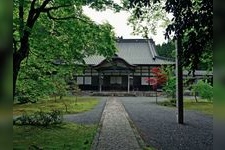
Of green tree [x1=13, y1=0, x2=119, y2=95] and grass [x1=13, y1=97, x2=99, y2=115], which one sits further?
grass [x1=13, y1=97, x2=99, y2=115]

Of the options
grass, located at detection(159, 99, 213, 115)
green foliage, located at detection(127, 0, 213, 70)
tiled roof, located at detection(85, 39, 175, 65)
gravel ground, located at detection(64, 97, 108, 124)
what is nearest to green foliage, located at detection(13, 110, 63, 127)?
gravel ground, located at detection(64, 97, 108, 124)

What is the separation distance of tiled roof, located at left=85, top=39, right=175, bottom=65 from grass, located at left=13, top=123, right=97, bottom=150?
34723 mm

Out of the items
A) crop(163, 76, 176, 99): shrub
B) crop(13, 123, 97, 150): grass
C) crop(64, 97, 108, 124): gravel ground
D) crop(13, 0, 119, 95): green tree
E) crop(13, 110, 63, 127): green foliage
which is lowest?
crop(64, 97, 108, 124): gravel ground

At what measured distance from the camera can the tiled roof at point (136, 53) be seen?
4841 centimetres

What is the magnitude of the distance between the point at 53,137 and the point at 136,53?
41.4m

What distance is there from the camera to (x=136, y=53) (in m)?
51.7

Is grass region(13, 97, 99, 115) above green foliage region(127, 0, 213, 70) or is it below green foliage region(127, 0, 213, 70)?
below

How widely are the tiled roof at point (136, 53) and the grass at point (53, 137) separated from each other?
34723mm

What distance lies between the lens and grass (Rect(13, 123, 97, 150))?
9178 mm

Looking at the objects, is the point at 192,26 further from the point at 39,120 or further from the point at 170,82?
the point at 170,82

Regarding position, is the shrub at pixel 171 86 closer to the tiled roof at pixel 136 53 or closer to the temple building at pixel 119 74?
the temple building at pixel 119 74

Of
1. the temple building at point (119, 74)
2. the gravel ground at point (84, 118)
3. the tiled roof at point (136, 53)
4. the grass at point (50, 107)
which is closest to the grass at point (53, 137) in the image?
the gravel ground at point (84, 118)

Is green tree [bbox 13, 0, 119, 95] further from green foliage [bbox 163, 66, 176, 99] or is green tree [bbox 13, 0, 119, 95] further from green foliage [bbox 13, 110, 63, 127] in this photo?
A: green foliage [bbox 163, 66, 176, 99]

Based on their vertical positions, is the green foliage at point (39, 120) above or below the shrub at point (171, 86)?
below
